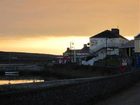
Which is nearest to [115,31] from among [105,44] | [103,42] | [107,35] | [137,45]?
[107,35]

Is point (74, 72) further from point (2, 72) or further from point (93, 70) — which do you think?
point (2, 72)

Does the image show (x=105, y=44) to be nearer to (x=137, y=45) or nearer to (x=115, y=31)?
(x=115, y=31)

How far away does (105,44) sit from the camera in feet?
523

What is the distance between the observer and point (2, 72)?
146 metres

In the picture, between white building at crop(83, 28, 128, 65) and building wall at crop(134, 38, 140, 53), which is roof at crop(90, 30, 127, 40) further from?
building wall at crop(134, 38, 140, 53)

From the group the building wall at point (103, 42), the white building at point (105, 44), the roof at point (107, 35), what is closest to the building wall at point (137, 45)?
the white building at point (105, 44)

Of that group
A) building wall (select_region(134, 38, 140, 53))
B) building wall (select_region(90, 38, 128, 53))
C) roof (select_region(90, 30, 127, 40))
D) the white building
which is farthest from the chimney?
building wall (select_region(134, 38, 140, 53))

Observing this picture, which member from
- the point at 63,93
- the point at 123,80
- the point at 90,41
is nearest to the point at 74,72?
the point at 90,41

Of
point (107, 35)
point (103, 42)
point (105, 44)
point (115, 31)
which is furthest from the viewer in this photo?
point (115, 31)

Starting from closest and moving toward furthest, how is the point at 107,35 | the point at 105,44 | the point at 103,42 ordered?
the point at 105,44, the point at 103,42, the point at 107,35

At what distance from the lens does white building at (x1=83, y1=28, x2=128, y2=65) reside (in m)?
148

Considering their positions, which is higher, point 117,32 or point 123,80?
point 117,32

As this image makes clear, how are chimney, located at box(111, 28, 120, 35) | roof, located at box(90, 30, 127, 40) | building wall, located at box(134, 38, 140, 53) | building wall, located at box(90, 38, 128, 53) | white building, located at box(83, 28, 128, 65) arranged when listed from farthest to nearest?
chimney, located at box(111, 28, 120, 35) < roof, located at box(90, 30, 127, 40) < building wall, located at box(90, 38, 128, 53) < white building, located at box(83, 28, 128, 65) < building wall, located at box(134, 38, 140, 53)

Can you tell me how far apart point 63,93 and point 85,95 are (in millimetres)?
4266
